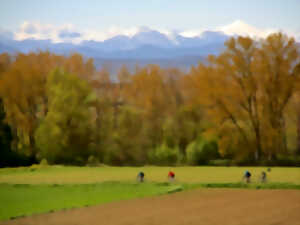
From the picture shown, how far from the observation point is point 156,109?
3334 cm

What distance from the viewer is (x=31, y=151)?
3222 centimetres

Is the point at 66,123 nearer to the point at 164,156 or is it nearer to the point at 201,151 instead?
the point at 164,156

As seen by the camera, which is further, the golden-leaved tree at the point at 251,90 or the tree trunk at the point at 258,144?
the tree trunk at the point at 258,144

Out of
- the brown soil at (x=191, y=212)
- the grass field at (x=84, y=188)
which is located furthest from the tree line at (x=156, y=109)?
the brown soil at (x=191, y=212)

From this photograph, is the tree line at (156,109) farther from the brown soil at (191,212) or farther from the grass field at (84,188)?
the brown soil at (191,212)

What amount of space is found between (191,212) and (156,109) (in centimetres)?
2146

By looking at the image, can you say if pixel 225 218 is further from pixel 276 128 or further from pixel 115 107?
pixel 115 107

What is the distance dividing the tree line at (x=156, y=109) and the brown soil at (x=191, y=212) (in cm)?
1413

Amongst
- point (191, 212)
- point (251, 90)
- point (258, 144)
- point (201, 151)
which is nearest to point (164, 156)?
point (201, 151)

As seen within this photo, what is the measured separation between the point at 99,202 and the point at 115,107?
68.7 ft

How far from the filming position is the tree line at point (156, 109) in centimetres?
2878

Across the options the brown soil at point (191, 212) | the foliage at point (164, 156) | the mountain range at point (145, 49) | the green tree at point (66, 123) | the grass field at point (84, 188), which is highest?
the mountain range at point (145, 49)

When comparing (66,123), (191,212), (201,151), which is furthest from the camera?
(66,123)

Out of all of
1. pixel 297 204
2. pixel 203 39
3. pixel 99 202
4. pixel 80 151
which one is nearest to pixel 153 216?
pixel 99 202
